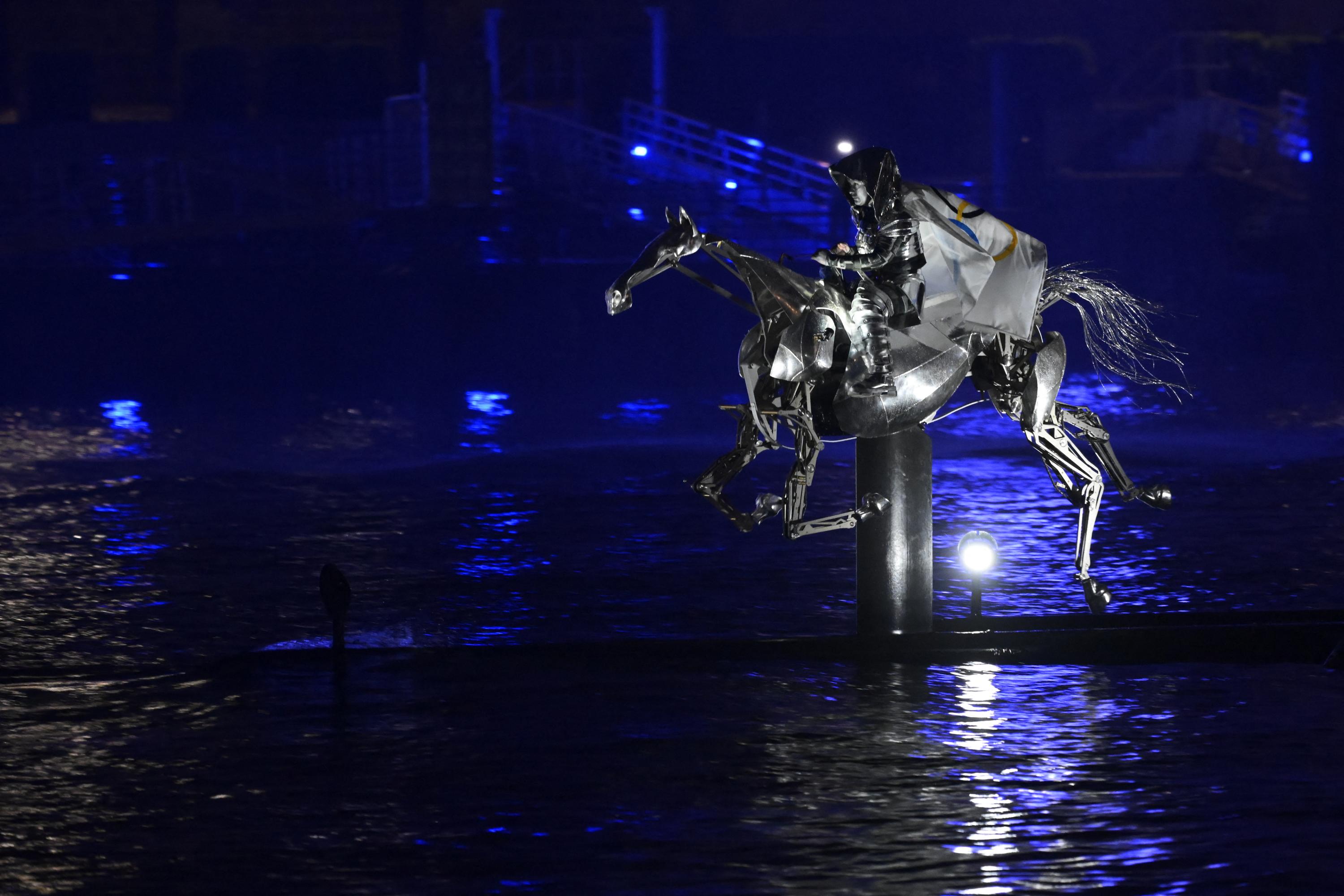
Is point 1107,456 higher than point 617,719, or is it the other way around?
point 1107,456

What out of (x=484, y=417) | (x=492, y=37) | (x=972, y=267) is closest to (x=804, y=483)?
(x=972, y=267)

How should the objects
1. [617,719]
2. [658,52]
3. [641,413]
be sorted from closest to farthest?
1. [617,719]
2. [641,413]
3. [658,52]

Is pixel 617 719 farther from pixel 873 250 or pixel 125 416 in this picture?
pixel 125 416

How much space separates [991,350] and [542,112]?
23.1 meters

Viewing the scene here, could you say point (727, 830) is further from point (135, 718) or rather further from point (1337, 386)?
point (1337, 386)

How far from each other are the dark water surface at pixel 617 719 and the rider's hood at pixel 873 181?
2.05 metres

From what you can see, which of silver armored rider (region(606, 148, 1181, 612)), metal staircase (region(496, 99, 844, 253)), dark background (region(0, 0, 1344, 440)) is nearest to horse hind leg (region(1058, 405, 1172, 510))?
silver armored rider (region(606, 148, 1181, 612))

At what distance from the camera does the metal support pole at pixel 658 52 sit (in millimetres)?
31609

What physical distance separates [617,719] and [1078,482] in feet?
8.48

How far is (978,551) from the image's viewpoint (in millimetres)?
8141

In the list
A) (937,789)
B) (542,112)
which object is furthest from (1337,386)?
(937,789)

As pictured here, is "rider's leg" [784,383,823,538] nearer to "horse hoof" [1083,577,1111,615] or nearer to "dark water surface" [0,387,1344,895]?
"dark water surface" [0,387,1344,895]

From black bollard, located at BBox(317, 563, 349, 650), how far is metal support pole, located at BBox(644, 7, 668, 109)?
24.5m

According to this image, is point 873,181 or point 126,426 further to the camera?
point 126,426
